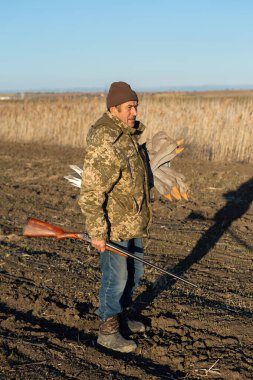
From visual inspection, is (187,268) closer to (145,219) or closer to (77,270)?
(77,270)

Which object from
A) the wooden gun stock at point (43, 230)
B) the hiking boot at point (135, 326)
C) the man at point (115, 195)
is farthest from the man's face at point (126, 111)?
the hiking boot at point (135, 326)

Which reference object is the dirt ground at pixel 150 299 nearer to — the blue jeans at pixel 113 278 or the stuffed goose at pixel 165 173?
the blue jeans at pixel 113 278

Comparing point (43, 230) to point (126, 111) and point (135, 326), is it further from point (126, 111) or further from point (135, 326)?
point (126, 111)

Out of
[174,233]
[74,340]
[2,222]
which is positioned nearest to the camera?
[74,340]

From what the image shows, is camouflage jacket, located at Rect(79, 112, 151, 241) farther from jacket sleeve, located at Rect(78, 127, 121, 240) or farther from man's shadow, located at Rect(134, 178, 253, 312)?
man's shadow, located at Rect(134, 178, 253, 312)

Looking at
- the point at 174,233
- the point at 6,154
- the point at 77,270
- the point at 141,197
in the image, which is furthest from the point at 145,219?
the point at 6,154

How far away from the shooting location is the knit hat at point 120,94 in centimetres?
383

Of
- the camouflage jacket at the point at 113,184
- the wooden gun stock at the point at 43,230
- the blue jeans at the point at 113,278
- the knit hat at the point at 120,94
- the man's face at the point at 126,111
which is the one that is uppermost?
the knit hat at the point at 120,94

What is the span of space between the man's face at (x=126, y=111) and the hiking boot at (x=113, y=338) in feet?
4.86

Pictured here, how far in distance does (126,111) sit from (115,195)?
1.95 ft

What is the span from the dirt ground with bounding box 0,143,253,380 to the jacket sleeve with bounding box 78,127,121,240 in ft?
3.25

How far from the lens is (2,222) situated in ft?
27.6

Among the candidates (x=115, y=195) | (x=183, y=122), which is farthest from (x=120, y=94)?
(x=183, y=122)

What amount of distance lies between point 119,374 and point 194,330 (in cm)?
98
